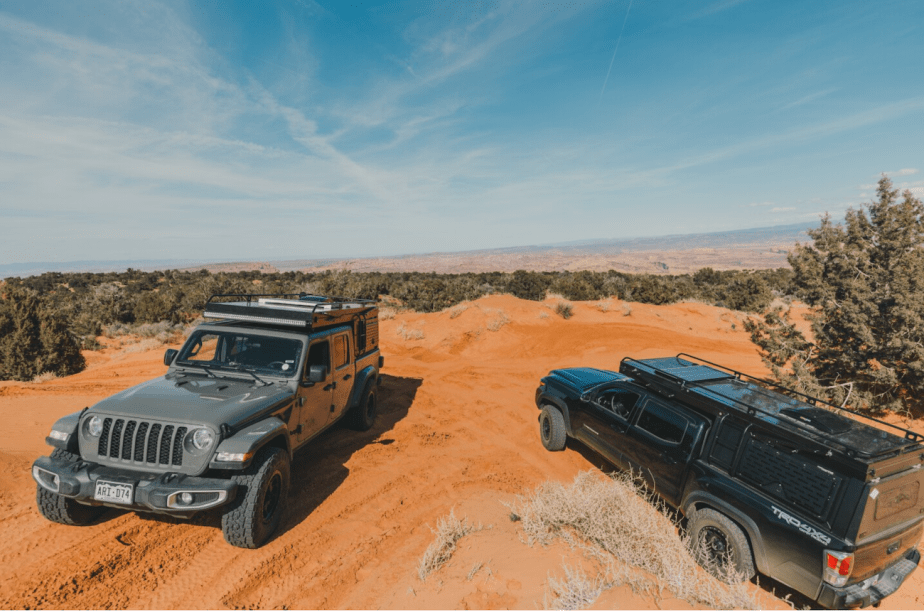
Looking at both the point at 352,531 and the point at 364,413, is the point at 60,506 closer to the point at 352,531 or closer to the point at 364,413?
the point at 352,531

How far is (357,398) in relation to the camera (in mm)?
7164

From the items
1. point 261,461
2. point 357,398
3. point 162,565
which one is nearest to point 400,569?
point 261,461

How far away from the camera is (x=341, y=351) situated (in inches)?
259

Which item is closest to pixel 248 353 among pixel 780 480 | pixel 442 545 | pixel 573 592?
pixel 442 545

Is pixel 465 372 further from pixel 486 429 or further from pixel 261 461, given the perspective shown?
pixel 261 461

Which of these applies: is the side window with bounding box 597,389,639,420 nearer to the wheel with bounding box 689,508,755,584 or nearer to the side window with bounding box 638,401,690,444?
the side window with bounding box 638,401,690,444

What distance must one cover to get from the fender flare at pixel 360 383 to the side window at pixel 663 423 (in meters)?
4.57

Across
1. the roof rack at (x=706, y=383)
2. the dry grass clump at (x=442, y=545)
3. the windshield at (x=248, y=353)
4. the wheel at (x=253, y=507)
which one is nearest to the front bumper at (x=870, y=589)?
the roof rack at (x=706, y=383)

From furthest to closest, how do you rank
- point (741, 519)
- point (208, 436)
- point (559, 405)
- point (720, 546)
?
point (559, 405), point (720, 546), point (208, 436), point (741, 519)

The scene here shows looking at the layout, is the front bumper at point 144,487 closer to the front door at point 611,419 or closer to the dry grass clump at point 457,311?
the front door at point 611,419

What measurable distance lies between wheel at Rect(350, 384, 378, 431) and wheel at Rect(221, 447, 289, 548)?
2.81 metres

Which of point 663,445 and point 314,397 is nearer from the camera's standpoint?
point 663,445

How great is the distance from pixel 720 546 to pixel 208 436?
211 inches

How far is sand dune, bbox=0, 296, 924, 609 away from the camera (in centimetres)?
370
